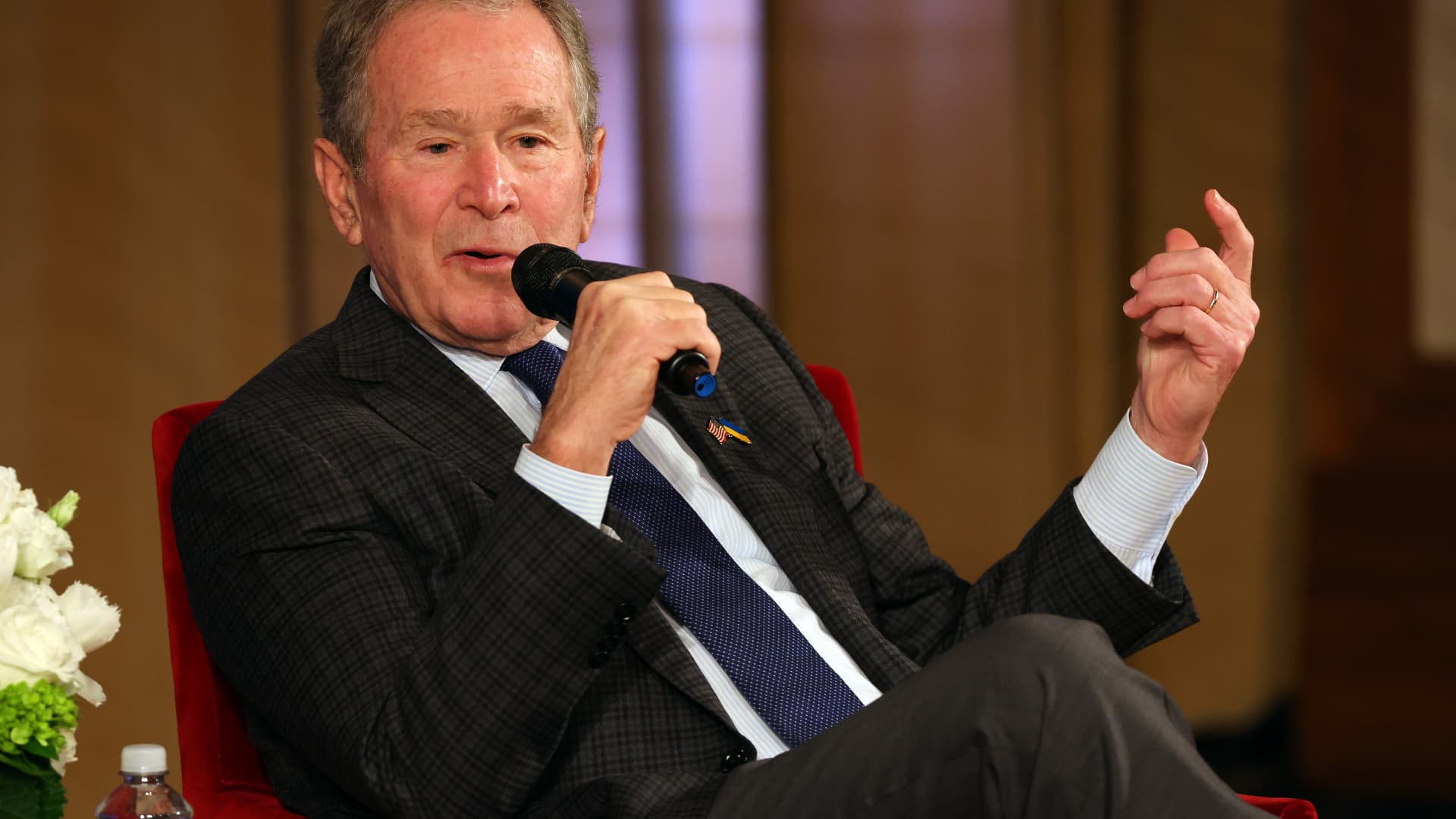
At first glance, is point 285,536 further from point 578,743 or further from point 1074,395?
point 1074,395

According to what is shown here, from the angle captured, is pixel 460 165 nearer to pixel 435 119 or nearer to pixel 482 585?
pixel 435 119

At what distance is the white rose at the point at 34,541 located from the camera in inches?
42.2

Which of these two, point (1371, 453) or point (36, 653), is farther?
point (1371, 453)

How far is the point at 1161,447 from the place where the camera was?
5.52 ft

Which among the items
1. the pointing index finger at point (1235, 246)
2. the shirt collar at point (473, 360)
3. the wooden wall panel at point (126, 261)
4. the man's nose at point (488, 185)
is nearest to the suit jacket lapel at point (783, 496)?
the shirt collar at point (473, 360)

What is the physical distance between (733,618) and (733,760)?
0.15m

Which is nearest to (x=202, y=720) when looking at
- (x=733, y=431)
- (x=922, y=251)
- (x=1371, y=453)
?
(x=733, y=431)

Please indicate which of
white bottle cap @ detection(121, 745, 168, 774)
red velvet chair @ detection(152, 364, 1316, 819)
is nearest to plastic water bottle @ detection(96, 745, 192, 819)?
white bottle cap @ detection(121, 745, 168, 774)

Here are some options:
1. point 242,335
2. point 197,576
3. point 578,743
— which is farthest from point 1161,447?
point 242,335

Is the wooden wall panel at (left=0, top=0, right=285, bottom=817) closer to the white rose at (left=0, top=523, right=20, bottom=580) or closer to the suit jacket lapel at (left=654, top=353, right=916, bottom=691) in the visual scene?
the suit jacket lapel at (left=654, top=353, right=916, bottom=691)

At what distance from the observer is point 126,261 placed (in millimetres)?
3363

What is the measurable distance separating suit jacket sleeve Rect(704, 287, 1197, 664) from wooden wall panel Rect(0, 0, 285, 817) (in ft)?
6.05

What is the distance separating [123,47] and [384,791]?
2523 millimetres

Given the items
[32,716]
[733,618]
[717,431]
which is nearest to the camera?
[32,716]
